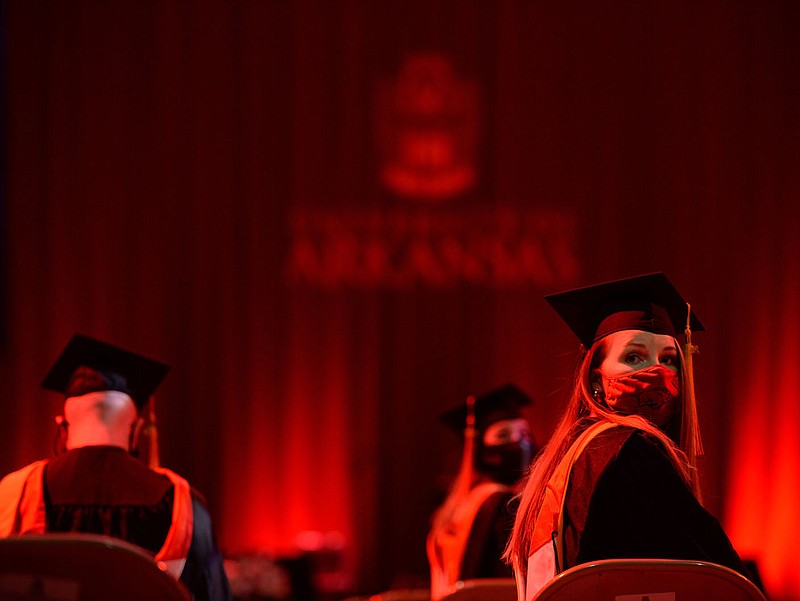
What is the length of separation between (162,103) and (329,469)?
3.13 metres

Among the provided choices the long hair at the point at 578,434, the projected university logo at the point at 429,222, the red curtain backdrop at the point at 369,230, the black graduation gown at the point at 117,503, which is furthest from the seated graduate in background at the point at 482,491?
the projected university logo at the point at 429,222

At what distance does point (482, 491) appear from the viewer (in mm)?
4133

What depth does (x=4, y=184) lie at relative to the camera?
7.13 metres

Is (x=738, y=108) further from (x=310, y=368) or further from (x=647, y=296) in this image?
(x=647, y=296)

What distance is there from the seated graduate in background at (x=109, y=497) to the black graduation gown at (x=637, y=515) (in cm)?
136

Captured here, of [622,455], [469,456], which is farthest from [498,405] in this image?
[622,455]

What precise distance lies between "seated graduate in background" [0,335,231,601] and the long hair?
1114 millimetres

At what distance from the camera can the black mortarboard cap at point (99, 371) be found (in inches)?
126

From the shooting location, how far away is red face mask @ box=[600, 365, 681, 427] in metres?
2.33

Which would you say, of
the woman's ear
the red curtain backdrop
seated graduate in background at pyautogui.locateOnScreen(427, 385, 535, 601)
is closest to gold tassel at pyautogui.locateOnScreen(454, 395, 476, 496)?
seated graduate in background at pyautogui.locateOnScreen(427, 385, 535, 601)

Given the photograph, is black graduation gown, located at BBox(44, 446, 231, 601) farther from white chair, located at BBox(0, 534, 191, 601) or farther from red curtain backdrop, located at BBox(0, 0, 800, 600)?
red curtain backdrop, located at BBox(0, 0, 800, 600)

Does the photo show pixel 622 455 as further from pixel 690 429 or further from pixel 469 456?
pixel 469 456

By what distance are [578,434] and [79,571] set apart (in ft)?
4.19

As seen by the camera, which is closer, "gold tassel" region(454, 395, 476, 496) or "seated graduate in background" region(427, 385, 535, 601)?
"seated graduate in background" region(427, 385, 535, 601)
